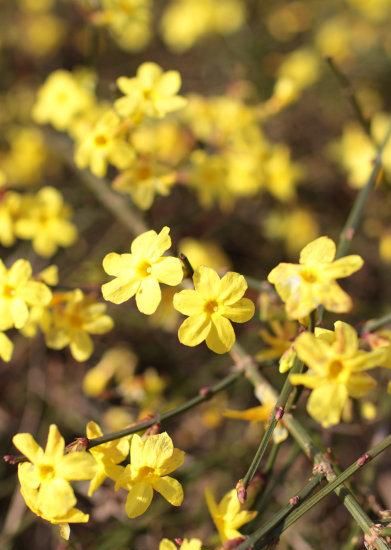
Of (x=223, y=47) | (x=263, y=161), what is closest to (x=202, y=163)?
(x=263, y=161)

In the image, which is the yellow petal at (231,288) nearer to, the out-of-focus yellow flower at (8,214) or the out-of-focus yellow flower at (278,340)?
the out-of-focus yellow flower at (278,340)

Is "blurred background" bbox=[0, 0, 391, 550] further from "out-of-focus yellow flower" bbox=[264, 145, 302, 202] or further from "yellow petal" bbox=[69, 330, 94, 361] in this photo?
"yellow petal" bbox=[69, 330, 94, 361]

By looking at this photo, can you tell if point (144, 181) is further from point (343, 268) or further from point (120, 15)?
point (343, 268)

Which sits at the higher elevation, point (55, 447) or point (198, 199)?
point (55, 447)

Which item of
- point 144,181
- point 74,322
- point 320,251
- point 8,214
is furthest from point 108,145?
point 320,251

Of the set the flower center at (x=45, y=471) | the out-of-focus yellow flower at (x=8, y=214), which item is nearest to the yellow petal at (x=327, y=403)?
the flower center at (x=45, y=471)

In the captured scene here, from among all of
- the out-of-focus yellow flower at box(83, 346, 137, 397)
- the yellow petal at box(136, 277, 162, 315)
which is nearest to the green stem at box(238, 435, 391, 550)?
the yellow petal at box(136, 277, 162, 315)

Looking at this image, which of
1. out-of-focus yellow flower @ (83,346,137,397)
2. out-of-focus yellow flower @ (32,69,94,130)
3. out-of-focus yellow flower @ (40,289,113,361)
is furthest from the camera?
out-of-focus yellow flower @ (83,346,137,397)
